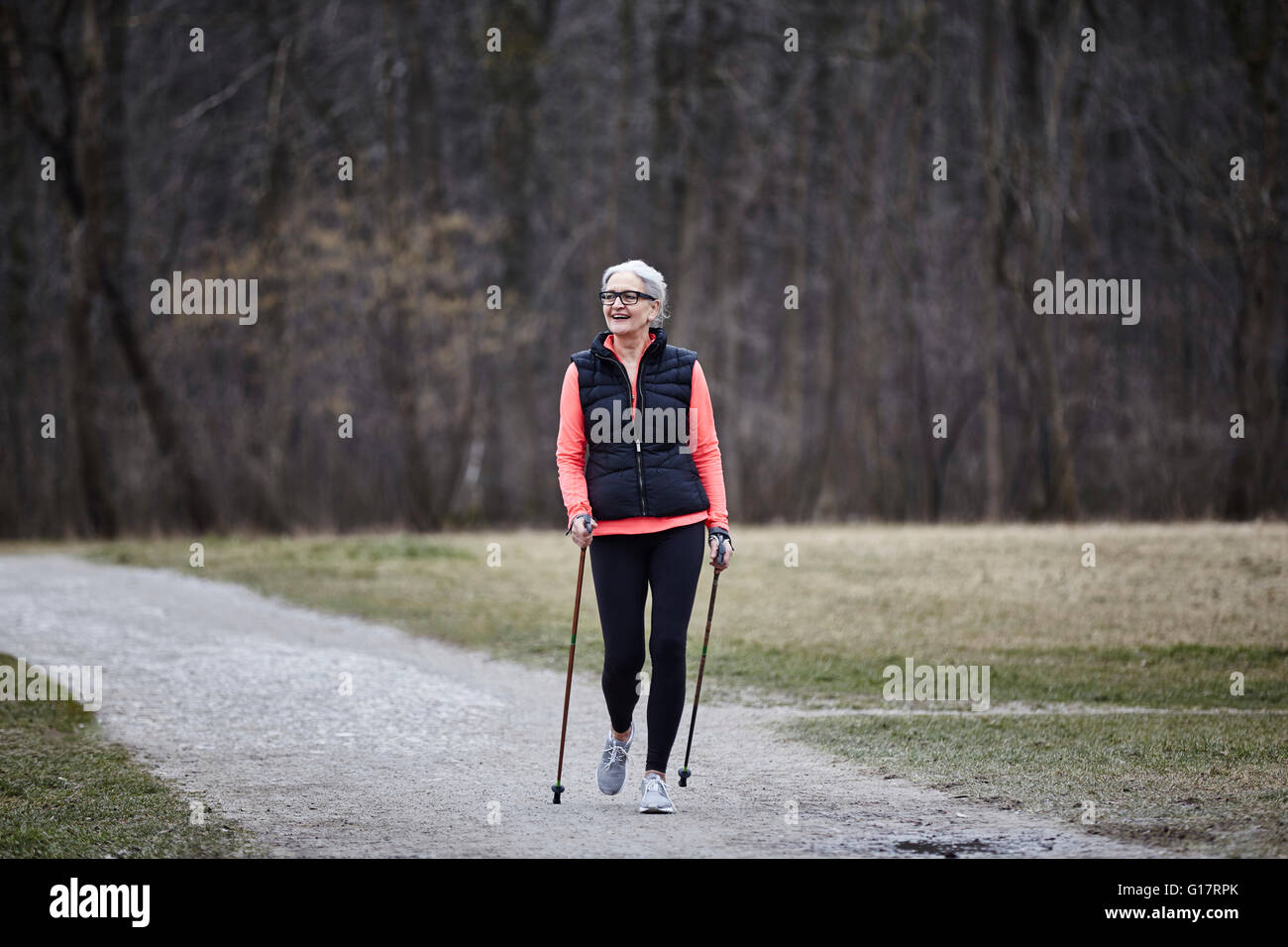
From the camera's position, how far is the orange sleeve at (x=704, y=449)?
6.72 metres

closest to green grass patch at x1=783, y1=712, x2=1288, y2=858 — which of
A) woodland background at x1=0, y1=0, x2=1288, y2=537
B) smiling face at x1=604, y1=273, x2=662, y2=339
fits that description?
smiling face at x1=604, y1=273, x2=662, y2=339

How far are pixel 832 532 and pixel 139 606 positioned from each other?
34.8ft

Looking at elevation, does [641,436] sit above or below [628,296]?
below

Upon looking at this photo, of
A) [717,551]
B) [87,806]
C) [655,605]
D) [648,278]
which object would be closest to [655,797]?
[655,605]

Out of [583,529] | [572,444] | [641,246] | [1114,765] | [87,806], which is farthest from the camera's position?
[641,246]

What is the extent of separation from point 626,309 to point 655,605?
1333 mm

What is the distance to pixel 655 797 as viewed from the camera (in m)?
6.62

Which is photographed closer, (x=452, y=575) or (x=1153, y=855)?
(x=1153, y=855)

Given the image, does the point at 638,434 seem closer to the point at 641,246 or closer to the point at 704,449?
the point at 704,449

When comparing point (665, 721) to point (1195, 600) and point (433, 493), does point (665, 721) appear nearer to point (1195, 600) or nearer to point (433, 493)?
point (1195, 600)

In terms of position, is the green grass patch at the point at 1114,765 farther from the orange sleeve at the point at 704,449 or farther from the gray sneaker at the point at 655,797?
the orange sleeve at the point at 704,449

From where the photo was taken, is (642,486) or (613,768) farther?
(613,768)

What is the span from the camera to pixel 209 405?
28.7 meters
